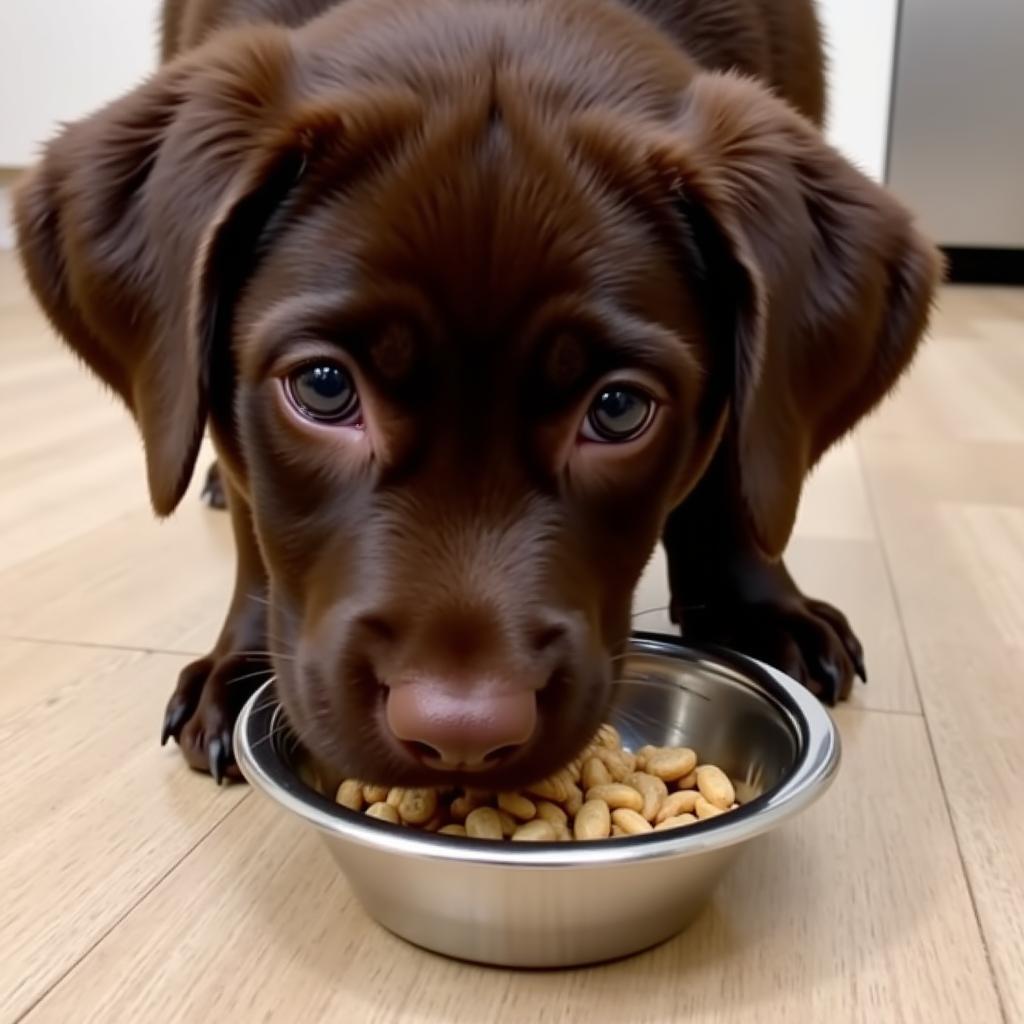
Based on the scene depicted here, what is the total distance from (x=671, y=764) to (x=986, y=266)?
6.05 m

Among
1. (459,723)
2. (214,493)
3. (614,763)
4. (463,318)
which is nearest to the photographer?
(459,723)

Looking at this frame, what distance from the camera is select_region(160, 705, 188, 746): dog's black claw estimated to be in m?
1.64

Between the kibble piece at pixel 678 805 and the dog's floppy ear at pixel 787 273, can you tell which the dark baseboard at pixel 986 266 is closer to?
the dog's floppy ear at pixel 787 273

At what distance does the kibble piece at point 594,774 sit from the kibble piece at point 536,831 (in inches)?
3.6

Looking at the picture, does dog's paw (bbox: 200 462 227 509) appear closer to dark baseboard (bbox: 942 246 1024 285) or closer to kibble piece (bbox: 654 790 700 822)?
kibble piece (bbox: 654 790 700 822)

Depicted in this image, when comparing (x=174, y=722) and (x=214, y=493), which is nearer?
(x=174, y=722)

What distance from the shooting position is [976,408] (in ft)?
12.1

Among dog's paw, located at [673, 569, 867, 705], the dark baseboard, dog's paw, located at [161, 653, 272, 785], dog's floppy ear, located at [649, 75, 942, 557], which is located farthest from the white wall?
dog's paw, located at [161, 653, 272, 785]

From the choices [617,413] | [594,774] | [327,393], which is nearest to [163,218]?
[327,393]

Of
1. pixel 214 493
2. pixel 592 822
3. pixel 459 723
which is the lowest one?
pixel 214 493

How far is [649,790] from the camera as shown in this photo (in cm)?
141

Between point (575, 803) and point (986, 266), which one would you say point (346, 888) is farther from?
point (986, 266)

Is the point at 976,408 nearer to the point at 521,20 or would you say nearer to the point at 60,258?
the point at 521,20

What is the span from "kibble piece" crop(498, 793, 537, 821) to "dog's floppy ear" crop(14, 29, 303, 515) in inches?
17.4
